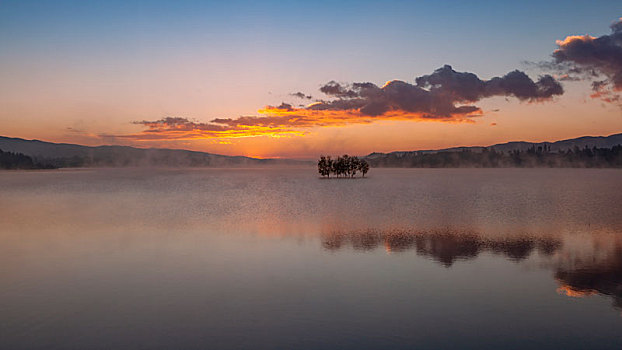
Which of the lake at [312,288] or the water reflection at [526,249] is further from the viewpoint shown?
the water reflection at [526,249]

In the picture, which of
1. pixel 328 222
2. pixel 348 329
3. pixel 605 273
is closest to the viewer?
pixel 348 329

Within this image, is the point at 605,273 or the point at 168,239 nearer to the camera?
the point at 605,273

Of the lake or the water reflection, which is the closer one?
the lake

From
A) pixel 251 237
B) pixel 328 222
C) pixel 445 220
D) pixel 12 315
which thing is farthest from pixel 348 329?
pixel 445 220

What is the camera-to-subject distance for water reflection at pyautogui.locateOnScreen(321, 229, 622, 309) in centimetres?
2294

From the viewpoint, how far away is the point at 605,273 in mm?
24688

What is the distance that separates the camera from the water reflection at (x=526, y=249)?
75.3ft

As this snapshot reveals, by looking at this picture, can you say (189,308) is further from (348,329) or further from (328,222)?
(328,222)

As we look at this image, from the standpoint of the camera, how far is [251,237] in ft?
131

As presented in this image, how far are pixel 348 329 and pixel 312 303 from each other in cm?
360

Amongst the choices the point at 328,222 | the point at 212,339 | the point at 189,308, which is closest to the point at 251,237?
the point at 328,222

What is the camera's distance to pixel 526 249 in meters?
32.8

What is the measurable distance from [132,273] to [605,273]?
29191 mm

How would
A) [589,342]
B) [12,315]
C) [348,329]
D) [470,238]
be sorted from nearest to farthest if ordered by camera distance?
[589,342] < [348,329] < [12,315] < [470,238]
